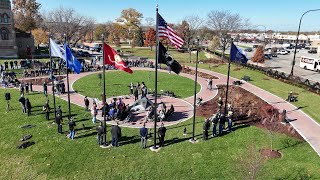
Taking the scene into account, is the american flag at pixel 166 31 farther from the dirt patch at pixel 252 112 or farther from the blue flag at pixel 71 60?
the dirt patch at pixel 252 112

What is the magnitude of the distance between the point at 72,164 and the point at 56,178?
4.57 feet

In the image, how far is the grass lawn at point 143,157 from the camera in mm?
15039

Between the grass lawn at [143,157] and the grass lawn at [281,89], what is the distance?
8555 mm

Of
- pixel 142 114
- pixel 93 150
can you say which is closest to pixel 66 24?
pixel 142 114

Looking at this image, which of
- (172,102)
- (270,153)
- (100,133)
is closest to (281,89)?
(172,102)

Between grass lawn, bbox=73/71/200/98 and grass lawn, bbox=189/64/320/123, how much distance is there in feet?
28.3

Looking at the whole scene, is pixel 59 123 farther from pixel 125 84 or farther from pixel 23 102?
pixel 125 84

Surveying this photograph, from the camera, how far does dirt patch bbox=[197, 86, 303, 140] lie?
69.8 feet

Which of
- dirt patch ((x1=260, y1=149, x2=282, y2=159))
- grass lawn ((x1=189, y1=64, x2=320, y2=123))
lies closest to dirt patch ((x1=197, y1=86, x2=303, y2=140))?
dirt patch ((x1=260, y1=149, x2=282, y2=159))

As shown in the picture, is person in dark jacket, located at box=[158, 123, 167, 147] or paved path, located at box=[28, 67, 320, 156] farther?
paved path, located at box=[28, 67, 320, 156]

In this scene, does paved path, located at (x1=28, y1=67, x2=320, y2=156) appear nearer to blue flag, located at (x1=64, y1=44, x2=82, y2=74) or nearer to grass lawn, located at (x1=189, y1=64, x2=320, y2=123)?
grass lawn, located at (x1=189, y1=64, x2=320, y2=123)

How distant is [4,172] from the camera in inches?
594

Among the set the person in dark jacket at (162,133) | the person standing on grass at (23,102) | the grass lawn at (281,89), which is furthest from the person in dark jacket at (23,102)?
the grass lawn at (281,89)

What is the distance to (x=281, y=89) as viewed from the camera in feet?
113
